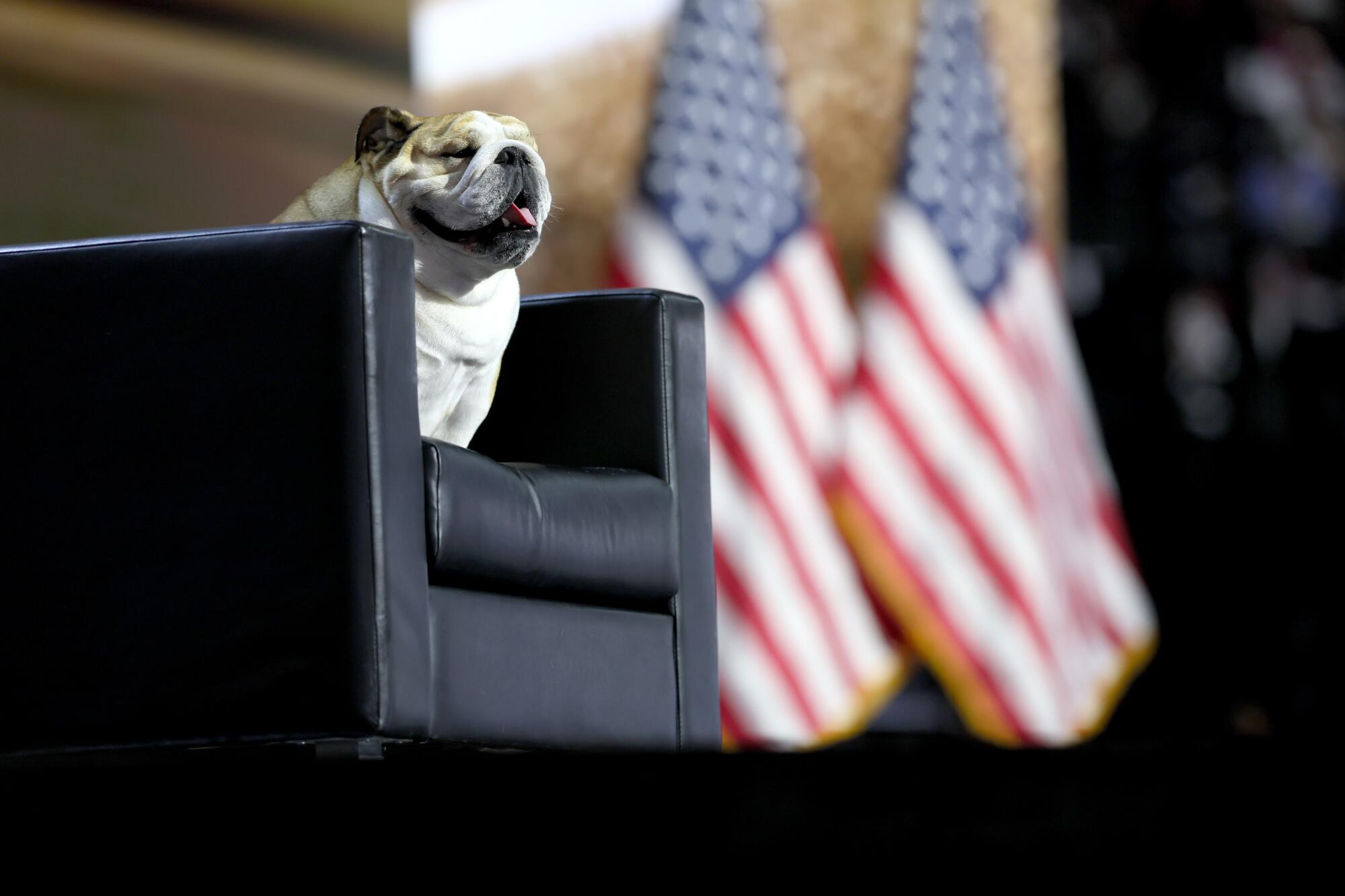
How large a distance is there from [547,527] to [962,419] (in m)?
2.03

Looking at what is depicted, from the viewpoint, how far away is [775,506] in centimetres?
359

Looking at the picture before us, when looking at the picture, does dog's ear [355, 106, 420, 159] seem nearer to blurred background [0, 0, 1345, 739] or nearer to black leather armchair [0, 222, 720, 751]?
black leather armchair [0, 222, 720, 751]

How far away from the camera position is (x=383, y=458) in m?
1.78

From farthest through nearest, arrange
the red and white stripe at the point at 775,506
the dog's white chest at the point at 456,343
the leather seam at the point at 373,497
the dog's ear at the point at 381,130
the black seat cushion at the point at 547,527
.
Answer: the red and white stripe at the point at 775,506 → the dog's ear at the point at 381,130 → the dog's white chest at the point at 456,343 → the black seat cushion at the point at 547,527 → the leather seam at the point at 373,497

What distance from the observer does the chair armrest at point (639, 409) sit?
2.26 meters

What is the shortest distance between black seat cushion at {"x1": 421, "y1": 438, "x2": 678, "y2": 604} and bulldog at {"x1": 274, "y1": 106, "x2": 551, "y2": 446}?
19 centimetres

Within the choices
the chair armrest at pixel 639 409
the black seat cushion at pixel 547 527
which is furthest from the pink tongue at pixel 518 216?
the black seat cushion at pixel 547 527

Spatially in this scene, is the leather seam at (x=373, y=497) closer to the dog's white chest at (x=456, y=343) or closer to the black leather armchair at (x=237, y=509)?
the black leather armchair at (x=237, y=509)

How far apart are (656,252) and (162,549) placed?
1891 millimetres

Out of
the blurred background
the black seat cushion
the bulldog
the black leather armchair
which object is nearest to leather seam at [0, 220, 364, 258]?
the black leather armchair

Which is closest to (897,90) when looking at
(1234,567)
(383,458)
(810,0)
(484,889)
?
(810,0)

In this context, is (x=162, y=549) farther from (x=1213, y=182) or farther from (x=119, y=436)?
(x=1213, y=182)

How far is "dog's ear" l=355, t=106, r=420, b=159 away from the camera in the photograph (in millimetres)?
2266

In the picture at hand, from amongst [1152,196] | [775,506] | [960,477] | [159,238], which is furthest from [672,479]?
[1152,196]
